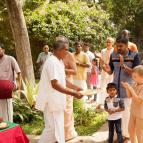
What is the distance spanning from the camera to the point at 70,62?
7.29 m

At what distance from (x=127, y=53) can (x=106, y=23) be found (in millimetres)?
15612

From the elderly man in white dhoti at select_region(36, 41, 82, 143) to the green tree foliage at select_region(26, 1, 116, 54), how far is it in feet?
41.3

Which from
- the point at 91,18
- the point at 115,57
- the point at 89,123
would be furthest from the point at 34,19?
the point at 115,57

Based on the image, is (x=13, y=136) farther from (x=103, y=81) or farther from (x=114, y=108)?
(x=103, y=81)

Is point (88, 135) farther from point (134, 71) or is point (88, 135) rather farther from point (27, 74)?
point (27, 74)

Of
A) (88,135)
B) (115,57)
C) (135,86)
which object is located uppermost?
(115,57)

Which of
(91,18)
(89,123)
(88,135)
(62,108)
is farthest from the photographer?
(91,18)

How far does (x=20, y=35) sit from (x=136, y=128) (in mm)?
5688

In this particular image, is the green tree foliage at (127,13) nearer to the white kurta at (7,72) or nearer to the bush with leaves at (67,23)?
the bush with leaves at (67,23)

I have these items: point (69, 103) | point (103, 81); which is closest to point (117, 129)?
point (69, 103)

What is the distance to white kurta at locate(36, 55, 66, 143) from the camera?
588 cm

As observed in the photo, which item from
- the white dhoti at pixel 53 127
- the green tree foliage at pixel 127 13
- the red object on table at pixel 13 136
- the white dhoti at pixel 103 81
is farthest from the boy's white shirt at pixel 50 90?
the green tree foliage at pixel 127 13

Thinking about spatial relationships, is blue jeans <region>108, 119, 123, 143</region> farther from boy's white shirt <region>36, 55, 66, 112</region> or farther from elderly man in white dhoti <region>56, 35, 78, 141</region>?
boy's white shirt <region>36, 55, 66, 112</region>

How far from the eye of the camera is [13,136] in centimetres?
529
